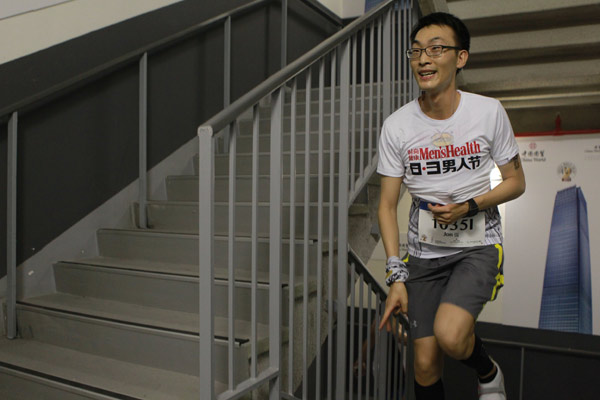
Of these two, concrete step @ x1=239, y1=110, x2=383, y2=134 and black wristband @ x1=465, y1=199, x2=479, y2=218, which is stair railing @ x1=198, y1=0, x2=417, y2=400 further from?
concrete step @ x1=239, y1=110, x2=383, y2=134

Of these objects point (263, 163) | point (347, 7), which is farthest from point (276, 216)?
point (347, 7)

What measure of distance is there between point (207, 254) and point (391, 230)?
25.0 inches

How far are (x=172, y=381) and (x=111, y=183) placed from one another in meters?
1.35

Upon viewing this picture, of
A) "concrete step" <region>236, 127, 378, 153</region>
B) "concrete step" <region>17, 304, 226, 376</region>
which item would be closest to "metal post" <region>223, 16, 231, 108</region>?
"concrete step" <region>236, 127, 378, 153</region>

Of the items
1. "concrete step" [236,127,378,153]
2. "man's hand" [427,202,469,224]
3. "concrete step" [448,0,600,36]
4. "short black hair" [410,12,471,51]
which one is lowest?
"man's hand" [427,202,469,224]

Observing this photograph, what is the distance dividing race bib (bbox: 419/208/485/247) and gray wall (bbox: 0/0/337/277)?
1758 mm

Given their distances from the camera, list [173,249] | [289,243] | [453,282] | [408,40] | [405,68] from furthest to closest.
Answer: [408,40], [405,68], [173,249], [289,243], [453,282]

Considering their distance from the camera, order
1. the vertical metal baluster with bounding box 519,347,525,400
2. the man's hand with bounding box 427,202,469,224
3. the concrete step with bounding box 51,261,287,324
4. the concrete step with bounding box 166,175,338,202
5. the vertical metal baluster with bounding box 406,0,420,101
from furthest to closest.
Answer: the vertical metal baluster with bounding box 519,347,525,400
the vertical metal baluster with bounding box 406,0,420,101
the concrete step with bounding box 166,175,338,202
the concrete step with bounding box 51,261,287,324
the man's hand with bounding box 427,202,469,224

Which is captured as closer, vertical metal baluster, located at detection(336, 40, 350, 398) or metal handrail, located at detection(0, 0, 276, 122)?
vertical metal baluster, located at detection(336, 40, 350, 398)

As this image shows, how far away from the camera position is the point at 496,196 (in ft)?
4.73

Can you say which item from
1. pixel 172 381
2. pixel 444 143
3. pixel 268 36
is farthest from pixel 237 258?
pixel 268 36

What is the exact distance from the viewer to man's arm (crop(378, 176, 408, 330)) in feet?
4.95

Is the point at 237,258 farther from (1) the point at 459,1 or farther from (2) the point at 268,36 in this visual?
(2) the point at 268,36

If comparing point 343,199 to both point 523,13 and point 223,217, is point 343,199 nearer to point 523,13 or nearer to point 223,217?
point 223,217
